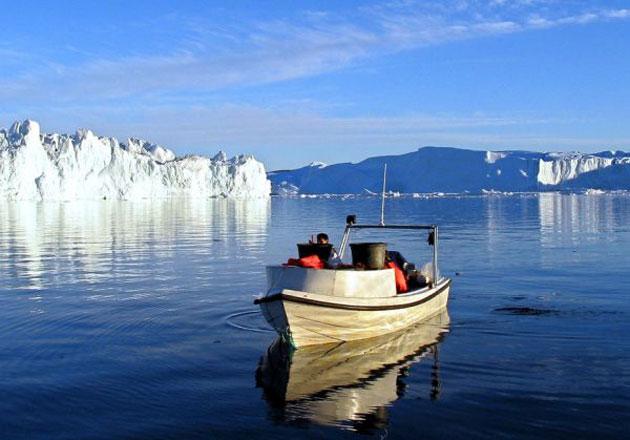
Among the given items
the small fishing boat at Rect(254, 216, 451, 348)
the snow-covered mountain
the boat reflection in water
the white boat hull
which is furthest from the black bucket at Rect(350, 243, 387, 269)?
the snow-covered mountain

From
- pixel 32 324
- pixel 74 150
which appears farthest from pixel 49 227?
pixel 74 150

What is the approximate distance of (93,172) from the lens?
137 metres

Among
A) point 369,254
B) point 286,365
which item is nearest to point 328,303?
point 286,365

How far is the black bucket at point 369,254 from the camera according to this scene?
13.2 meters

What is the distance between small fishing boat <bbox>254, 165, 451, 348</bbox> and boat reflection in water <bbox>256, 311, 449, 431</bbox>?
9.8 inches

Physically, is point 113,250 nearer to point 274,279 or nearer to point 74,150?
point 274,279

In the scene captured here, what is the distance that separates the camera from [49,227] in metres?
49.4

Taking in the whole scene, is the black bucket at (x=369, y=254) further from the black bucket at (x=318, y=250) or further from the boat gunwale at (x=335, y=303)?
the boat gunwale at (x=335, y=303)

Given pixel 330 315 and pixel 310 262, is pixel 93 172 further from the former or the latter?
pixel 330 315

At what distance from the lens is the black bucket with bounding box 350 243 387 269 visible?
13.2 metres

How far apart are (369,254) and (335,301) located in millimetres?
1387

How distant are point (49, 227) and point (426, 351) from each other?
41935 mm

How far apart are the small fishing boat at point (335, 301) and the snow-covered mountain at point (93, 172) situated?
117 meters

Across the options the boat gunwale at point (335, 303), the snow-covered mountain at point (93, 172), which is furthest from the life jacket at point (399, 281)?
the snow-covered mountain at point (93, 172)
